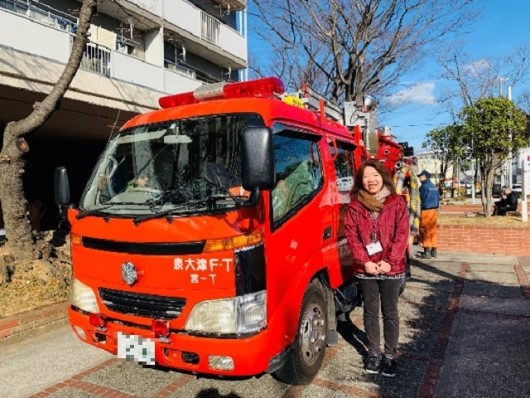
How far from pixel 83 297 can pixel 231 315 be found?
1.31 m

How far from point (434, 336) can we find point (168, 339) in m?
3.00

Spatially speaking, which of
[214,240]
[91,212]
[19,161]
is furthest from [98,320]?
[19,161]

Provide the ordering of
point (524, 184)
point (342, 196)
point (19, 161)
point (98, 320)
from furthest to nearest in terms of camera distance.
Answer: point (524, 184) < point (19, 161) < point (342, 196) < point (98, 320)

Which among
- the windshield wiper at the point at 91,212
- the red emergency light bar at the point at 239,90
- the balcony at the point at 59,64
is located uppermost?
the balcony at the point at 59,64

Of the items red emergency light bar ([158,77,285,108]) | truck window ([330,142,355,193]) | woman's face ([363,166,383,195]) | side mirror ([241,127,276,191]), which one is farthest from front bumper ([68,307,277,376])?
red emergency light bar ([158,77,285,108])

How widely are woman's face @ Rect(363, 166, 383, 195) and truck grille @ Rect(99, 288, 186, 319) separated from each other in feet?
5.90

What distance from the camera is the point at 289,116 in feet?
11.5

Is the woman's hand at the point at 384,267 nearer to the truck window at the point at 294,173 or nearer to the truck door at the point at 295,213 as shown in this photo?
the truck door at the point at 295,213

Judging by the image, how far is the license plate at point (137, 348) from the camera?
2.91 meters

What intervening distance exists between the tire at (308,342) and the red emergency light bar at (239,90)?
1678 mm

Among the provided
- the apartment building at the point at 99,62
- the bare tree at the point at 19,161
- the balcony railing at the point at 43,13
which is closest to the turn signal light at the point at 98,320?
the apartment building at the point at 99,62

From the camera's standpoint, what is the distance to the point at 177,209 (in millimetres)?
2943

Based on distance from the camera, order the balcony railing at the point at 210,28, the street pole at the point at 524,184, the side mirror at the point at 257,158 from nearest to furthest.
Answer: the side mirror at the point at 257,158 < the street pole at the point at 524,184 < the balcony railing at the point at 210,28

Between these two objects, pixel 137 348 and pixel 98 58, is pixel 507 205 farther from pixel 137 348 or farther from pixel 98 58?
pixel 137 348
